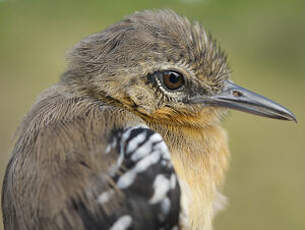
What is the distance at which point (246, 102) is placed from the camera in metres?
4.14

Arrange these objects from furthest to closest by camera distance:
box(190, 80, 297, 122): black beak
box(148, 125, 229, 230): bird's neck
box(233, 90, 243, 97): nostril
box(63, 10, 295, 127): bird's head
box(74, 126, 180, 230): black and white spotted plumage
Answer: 1. box(233, 90, 243, 97): nostril
2. box(190, 80, 297, 122): black beak
3. box(63, 10, 295, 127): bird's head
4. box(148, 125, 229, 230): bird's neck
5. box(74, 126, 180, 230): black and white spotted plumage

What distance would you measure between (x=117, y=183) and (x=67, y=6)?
34.4ft

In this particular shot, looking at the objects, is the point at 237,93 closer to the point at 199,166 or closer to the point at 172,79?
the point at 172,79

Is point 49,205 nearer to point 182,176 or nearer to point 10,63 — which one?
point 182,176

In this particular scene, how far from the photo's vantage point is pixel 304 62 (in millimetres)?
13578

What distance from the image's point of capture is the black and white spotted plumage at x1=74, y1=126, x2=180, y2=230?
317cm

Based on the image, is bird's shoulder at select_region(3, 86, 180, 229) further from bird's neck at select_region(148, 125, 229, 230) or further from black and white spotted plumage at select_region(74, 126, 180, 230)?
bird's neck at select_region(148, 125, 229, 230)

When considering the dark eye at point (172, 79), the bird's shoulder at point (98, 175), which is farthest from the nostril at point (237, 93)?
the bird's shoulder at point (98, 175)

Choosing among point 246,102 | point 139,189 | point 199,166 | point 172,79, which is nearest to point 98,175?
point 139,189

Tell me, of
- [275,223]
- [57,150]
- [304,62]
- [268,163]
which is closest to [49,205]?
[57,150]

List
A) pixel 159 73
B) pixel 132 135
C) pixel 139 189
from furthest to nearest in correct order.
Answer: pixel 159 73 → pixel 132 135 → pixel 139 189

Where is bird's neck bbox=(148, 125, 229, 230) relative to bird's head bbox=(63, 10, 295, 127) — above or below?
below

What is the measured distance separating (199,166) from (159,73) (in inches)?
30.5

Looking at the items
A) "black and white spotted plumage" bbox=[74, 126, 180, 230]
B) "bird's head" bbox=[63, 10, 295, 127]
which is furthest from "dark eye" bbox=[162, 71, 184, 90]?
"black and white spotted plumage" bbox=[74, 126, 180, 230]
